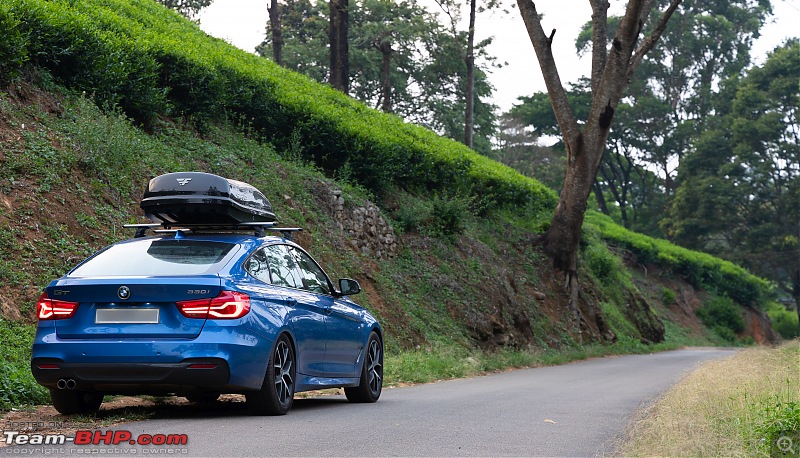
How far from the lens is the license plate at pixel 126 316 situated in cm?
771

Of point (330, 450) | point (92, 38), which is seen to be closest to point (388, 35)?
point (92, 38)

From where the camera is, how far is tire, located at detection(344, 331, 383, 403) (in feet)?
34.8

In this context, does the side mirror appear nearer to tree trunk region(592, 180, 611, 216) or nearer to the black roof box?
the black roof box

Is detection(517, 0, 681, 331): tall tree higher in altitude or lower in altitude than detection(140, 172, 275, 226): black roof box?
higher

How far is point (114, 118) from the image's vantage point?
1594cm

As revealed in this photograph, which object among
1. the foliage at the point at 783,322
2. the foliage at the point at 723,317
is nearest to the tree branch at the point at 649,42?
the foliage at the point at 723,317

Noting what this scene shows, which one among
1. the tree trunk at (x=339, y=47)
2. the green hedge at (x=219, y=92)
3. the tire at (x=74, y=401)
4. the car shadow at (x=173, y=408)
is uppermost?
the tree trunk at (x=339, y=47)

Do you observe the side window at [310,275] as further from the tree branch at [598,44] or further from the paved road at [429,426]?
the tree branch at [598,44]

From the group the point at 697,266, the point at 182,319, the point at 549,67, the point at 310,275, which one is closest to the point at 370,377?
the point at 310,275

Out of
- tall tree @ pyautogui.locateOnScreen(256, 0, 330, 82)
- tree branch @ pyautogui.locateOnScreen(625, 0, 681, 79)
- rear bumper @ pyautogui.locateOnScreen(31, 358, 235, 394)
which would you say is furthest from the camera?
tall tree @ pyautogui.locateOnScreen(256, 0, 330, 82)

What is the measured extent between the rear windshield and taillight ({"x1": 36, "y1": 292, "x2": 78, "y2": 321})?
11.6 inches

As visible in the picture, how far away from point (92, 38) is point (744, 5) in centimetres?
A: 6115
